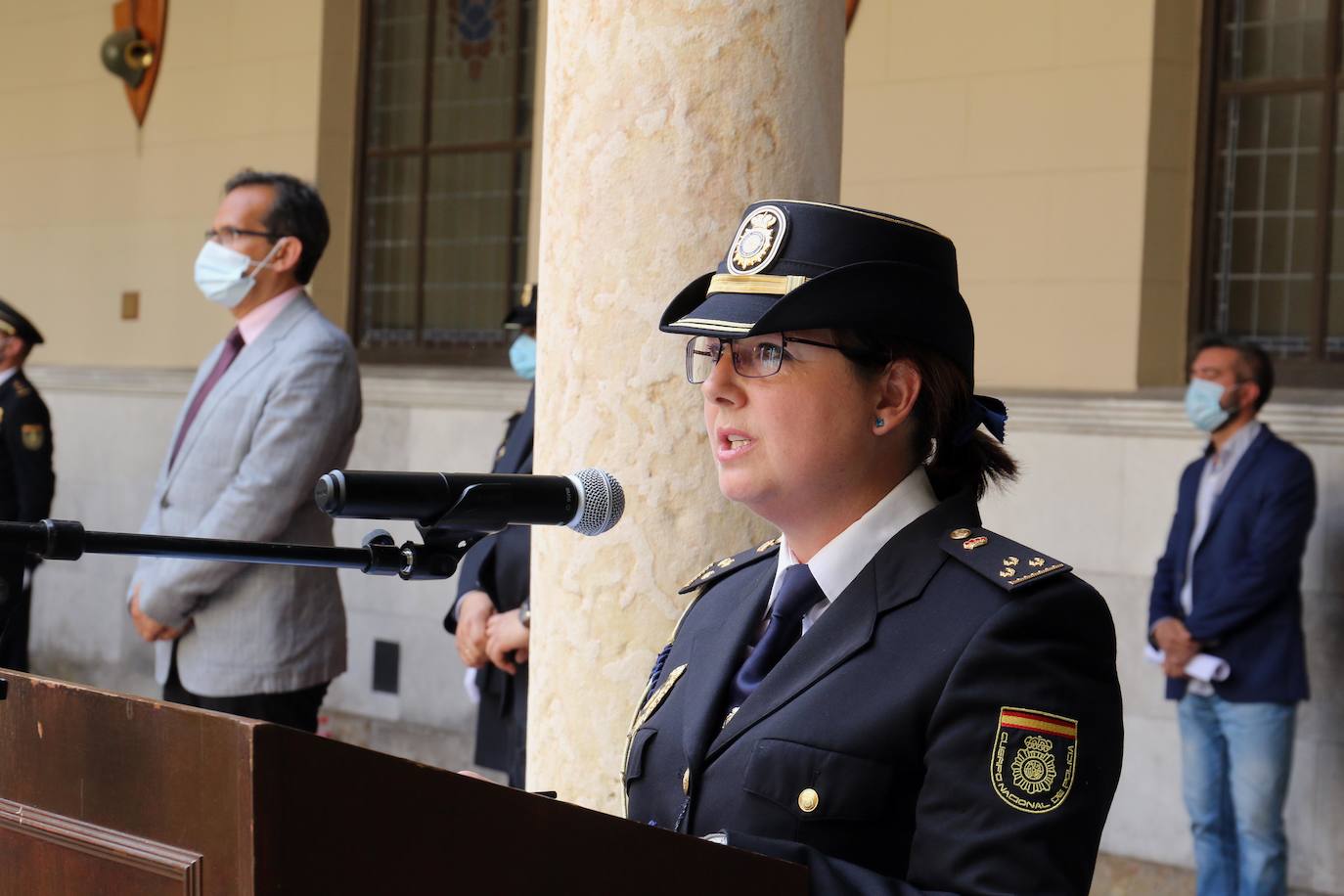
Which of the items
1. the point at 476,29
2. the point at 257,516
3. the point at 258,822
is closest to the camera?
the point at 258,822

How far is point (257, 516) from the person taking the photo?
3473 millimetres

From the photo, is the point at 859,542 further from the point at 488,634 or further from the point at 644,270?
the point at 488,634

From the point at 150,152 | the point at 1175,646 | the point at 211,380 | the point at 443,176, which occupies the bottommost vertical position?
the point at 1175,646

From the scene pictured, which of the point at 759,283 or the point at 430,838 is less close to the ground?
the point at 759,283

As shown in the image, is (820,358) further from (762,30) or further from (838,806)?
(762,30)

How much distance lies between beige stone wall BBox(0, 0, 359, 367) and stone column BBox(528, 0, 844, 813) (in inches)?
197

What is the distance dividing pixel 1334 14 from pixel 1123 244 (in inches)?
36.2

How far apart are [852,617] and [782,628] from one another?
0.13 metres

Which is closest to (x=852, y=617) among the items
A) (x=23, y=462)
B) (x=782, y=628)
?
(x=782, y=628)

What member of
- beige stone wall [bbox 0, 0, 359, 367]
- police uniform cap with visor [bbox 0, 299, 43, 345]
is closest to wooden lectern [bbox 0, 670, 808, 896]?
police uniform cap with visor [bbox 0, 299, 43, 345]

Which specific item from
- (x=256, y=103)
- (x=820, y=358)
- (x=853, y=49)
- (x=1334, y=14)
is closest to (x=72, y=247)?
(x=256, y=103)

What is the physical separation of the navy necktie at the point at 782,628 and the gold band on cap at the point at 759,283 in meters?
0.29

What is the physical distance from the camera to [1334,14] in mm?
5160

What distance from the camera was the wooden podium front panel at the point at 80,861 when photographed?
1.09 meters
